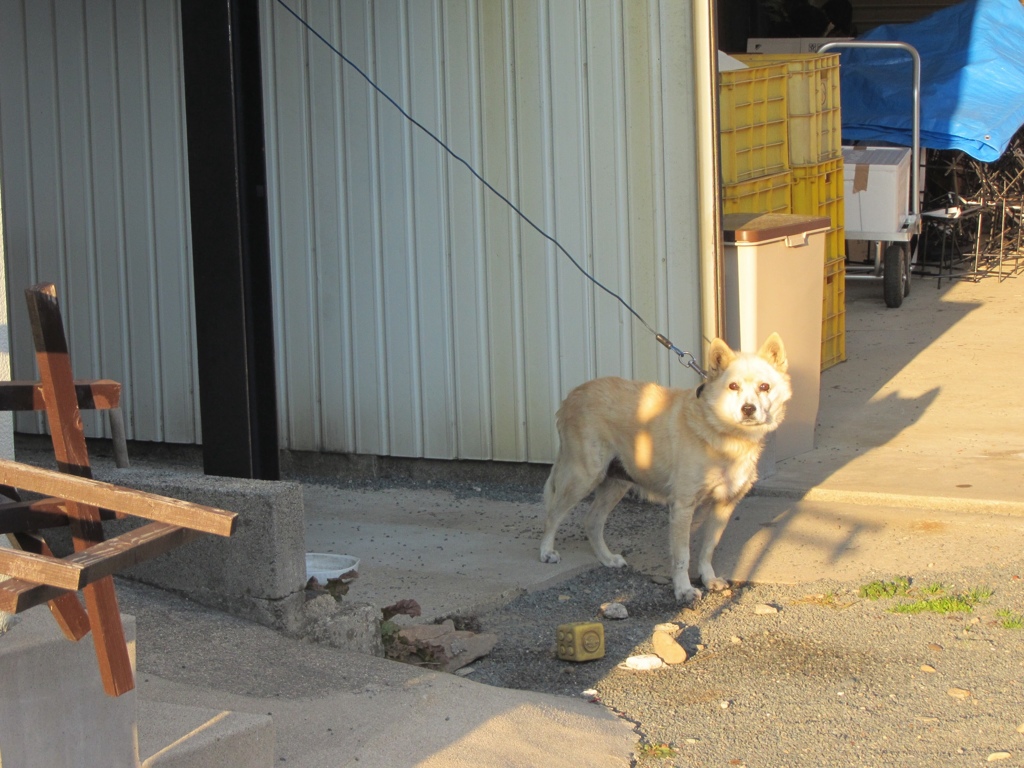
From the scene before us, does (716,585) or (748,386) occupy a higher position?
(748,386)

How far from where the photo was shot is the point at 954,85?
1284 centimetres

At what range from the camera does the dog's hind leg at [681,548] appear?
17.7 ft

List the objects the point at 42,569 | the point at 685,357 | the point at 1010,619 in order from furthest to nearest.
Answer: the point at 685,357
the point at 1010,619
the point at 42,569

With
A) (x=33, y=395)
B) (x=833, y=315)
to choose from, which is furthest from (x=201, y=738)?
(x=833, y=315)

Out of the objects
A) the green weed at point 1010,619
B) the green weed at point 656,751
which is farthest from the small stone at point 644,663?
the green weed at point 1010,619

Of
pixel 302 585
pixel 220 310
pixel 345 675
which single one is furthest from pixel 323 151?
pixel 345 675

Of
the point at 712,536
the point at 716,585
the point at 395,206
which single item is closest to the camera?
the point at 716,585

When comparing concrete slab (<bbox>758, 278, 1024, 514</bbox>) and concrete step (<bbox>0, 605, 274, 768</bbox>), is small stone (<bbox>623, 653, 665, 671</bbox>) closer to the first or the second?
concrete step (<bbox>0, 605, 274, 768</bbox>)

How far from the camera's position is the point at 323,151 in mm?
7781

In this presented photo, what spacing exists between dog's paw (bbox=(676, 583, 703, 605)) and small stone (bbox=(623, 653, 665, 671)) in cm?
78

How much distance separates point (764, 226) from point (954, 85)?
7171mm

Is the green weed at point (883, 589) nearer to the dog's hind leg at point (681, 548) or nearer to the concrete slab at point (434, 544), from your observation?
the dog's hind leg at point (681, 548)

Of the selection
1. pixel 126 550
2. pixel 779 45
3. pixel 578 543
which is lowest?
pixel 578 543

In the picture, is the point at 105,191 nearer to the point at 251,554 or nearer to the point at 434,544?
the point at 434,544
